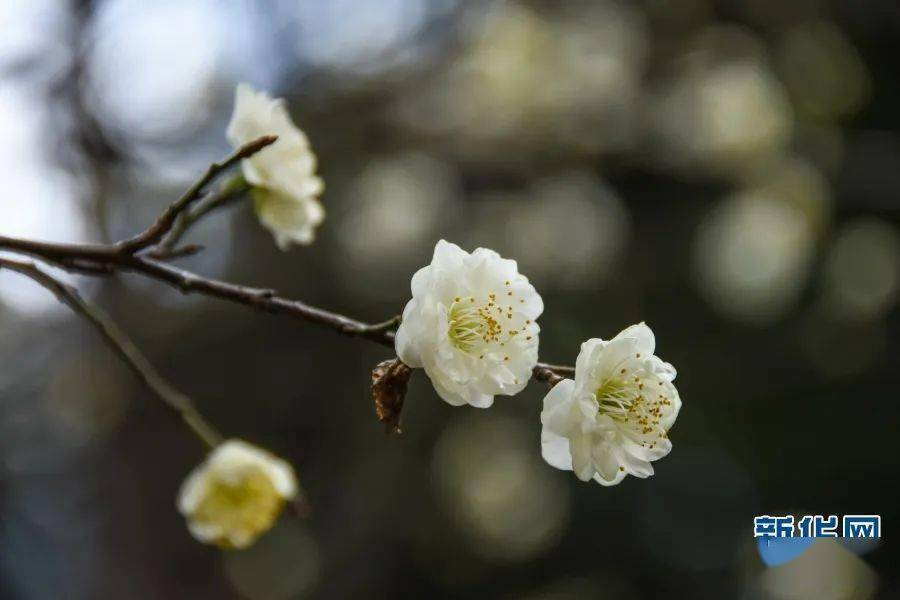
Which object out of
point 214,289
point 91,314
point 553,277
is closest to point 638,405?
point 214,289

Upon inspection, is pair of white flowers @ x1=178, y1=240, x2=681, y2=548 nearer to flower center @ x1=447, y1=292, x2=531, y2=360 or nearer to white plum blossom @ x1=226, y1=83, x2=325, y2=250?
flower center @ x1=447, y1=292, x2=531, y2=360

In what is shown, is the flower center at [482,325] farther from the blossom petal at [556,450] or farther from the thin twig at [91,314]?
the thin twig at [91,314]

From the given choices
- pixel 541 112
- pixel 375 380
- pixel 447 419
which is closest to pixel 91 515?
pixel 447 419

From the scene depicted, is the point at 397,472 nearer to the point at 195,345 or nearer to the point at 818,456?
the point at 195,345

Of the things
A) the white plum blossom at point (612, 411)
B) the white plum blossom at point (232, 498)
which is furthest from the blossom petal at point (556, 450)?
the white plum blossom at point (232, 498)

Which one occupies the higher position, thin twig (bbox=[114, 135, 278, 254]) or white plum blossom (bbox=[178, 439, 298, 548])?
thin twig (bbox=[114, 135, 278, 254])

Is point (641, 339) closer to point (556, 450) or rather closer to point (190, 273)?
point (556, 450)

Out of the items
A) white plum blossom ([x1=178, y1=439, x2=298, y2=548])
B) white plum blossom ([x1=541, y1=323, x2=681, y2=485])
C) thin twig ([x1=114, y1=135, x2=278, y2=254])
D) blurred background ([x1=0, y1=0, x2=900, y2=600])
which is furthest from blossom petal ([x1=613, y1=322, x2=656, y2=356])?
blurred background ([x1=0, y1=0, x2=900, y2=600])
